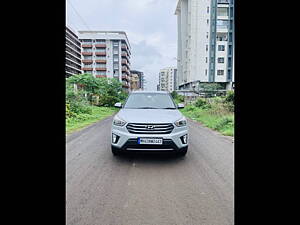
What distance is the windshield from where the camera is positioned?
527cm

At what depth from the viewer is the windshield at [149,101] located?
527cm

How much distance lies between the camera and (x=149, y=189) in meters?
3.19

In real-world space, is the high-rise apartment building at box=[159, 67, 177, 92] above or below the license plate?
above

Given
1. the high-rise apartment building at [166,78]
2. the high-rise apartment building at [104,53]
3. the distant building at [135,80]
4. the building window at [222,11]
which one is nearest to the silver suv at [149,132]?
the building window at [222,11]

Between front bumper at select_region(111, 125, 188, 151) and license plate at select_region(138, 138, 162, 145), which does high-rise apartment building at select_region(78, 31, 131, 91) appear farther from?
license plate at select_region(138, 138, 162, 145)

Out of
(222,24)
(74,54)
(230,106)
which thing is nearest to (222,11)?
(222,24)

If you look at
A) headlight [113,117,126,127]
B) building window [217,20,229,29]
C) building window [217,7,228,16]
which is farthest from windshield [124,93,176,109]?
building window [217,7,228,16]

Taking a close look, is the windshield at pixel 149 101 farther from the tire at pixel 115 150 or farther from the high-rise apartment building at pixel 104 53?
the high-rise apartment building at pixel 104 53

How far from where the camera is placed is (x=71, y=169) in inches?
162

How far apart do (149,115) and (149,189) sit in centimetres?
170

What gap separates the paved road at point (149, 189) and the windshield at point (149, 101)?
118cm

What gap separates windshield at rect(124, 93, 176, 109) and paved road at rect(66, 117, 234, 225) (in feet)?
3.88
